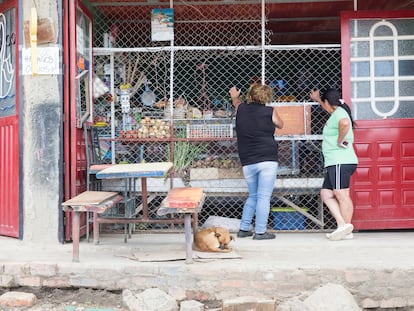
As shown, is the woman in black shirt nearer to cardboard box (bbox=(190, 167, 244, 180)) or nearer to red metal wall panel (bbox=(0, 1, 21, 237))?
cardboard box (bbox=(190, 167, 244, 180))

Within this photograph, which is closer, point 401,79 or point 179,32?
point 401,79

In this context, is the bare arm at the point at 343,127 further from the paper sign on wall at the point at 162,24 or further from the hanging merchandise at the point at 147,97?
the hanging merchandise at the point at 147,97

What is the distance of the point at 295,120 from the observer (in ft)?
22.0

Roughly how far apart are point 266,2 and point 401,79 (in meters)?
2.02

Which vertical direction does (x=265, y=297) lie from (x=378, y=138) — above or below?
below

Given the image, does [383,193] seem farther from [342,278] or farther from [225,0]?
[225,0]

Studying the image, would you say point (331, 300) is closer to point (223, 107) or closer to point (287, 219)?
point (287, 219)

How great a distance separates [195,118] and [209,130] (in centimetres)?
26

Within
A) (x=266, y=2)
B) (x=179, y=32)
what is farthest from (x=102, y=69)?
(x=266, y=2)

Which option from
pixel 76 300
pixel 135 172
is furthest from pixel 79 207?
pixel 76 300

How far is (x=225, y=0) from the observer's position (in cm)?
698

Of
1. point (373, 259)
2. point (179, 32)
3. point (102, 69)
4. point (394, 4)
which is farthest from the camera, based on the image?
point (179, 32)

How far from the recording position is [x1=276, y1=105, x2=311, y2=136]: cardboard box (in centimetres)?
670

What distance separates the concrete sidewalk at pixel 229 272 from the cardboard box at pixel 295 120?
197 centimetres
